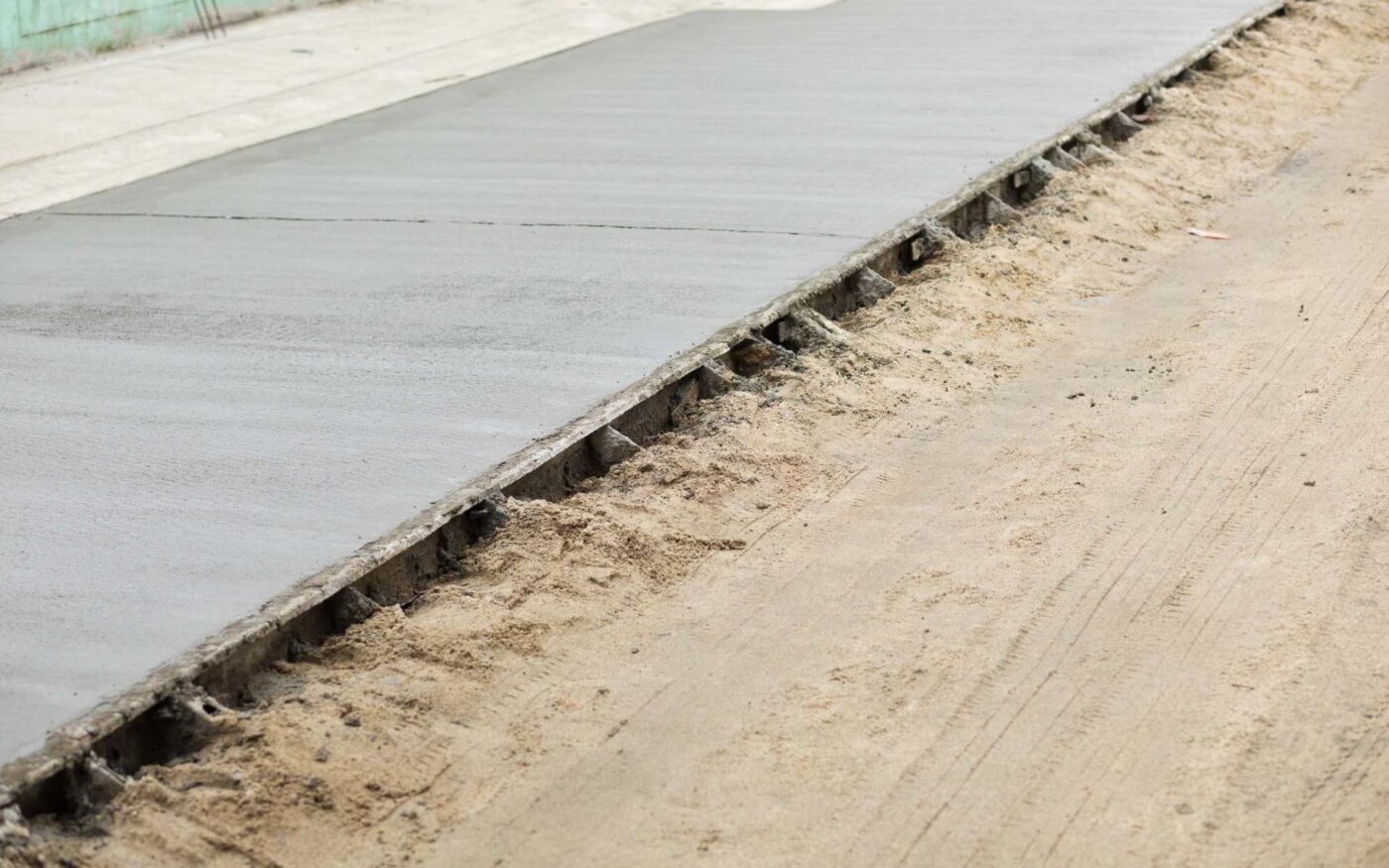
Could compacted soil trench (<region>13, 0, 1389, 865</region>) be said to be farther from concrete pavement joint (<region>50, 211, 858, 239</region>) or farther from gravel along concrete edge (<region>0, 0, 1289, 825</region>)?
concrete pavement joint (<region>50, 211, 858, 239</region>)

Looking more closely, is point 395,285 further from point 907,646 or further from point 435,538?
point 907,646

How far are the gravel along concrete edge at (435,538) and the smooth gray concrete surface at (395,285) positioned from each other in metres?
0.09

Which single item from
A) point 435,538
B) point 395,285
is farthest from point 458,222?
point 435,538

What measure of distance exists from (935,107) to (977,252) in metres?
2.83

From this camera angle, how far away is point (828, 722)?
4.04 m

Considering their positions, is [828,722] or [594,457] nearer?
[828,722]

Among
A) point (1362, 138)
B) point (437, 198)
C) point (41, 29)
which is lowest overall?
point (1362, 138)

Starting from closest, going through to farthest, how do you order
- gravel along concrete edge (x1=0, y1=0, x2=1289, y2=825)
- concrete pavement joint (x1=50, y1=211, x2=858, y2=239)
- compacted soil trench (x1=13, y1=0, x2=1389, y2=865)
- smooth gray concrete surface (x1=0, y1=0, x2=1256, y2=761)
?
compacted soil trench (x1=13, y1=0, x2=1389, y2=865), gravel along concrete edge (x1=0, y1=0, x2=1289, y2=825), smooth gray concrete surface (x1=0, y1=0, x2=1256, y2=761), concrete pavement joint (x1=50, y1=211, x2=858, y2=239)

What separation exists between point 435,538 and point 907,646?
1.36m

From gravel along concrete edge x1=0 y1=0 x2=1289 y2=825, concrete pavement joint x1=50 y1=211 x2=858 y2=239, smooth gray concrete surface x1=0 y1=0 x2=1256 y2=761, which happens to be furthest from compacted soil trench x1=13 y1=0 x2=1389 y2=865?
concrete pavement joint x1=50 y1=211 x2=858 y2=239

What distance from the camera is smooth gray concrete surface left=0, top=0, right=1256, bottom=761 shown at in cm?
475

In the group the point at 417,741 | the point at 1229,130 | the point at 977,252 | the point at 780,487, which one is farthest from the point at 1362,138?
the point at 417,741

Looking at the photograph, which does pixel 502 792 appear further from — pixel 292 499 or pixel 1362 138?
pixel 1362 138

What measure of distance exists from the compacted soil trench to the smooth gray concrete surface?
426mm
